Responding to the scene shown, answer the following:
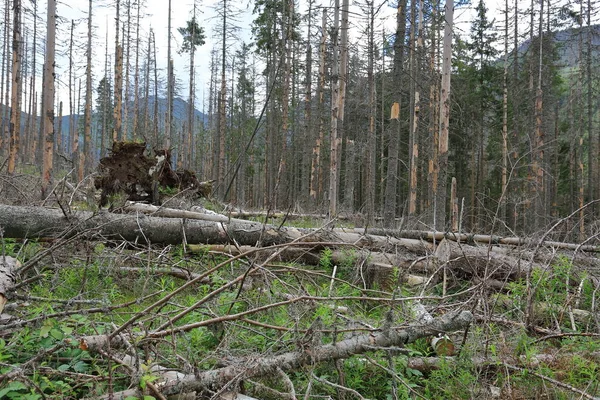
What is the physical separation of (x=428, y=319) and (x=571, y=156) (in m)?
27.5

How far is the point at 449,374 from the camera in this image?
281 centimetres

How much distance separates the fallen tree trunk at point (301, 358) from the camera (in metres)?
2.16

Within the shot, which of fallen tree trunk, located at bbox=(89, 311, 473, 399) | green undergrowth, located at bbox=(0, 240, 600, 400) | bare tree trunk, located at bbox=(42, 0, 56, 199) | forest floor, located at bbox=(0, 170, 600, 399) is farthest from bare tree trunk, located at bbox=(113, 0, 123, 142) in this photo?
fallen tree trunk, located at bbox=(89, 311, 473, 399)

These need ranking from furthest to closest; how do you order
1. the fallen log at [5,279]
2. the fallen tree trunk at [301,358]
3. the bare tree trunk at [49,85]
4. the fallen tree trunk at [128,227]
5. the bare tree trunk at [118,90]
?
the bare tree trunk at [118,90], the bare tree trunk at [49,85], the fallen tree trunk at [128,227], the fallen log at [5,279], the fallen tree trunk at [301,358]

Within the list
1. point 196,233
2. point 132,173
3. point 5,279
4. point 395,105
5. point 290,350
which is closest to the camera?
point 290,350

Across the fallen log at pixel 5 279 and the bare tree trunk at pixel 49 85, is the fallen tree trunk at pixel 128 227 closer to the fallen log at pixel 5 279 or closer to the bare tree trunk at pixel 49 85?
the fallen log at pixel 5 279

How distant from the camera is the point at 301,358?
244 centimetres

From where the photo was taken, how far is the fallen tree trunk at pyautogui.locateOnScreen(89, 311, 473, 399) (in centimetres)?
216

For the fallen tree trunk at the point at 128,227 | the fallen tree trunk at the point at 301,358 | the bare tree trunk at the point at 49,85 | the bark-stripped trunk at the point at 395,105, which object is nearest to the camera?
the fallen tree trunk at the point at 301,358

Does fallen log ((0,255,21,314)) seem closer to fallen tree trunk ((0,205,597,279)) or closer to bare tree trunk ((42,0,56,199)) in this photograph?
fallen tree trunk ((0,205,597,279))

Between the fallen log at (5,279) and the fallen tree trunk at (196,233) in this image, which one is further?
the fallen tree trunk at (196,233)

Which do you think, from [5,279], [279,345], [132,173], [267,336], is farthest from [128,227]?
[279,345]

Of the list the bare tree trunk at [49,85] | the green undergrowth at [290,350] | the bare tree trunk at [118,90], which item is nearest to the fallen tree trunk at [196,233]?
the green undergrowth at [290,350]

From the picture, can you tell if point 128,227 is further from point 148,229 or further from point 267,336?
point 267,336
